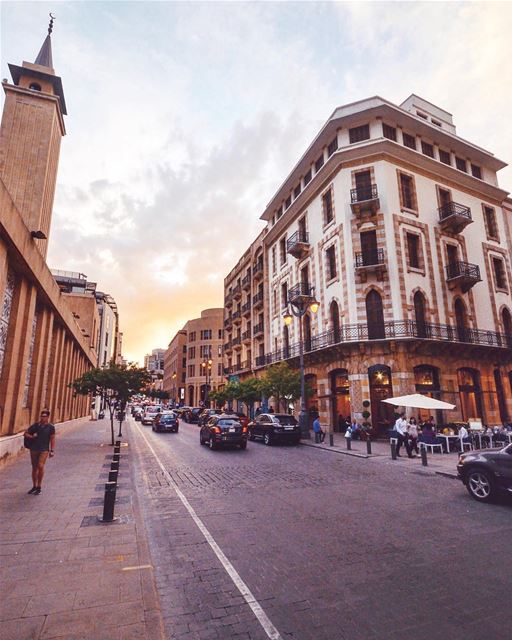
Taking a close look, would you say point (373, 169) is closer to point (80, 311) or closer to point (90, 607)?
point (90, 607)

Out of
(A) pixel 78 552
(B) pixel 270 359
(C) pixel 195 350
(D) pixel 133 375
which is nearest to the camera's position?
(A) pixel 78 552

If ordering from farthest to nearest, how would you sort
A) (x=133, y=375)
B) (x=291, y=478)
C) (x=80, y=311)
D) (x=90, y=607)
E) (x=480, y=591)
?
(x=80, y=311), (x=133, y=375), (x=291, y=478), (x=480, y=591), (x=90, y=607)

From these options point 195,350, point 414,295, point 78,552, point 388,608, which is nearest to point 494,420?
point 414,295

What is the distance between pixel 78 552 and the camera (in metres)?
5.08

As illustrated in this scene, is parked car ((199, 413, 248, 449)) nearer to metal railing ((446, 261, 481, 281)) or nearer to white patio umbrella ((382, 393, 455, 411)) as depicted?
white patio umbrella ((382, 393, 455, 411))

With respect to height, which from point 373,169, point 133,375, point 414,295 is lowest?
point 133,375

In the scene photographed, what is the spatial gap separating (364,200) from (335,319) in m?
8.50

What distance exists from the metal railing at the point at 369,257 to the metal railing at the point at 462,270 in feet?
18.2

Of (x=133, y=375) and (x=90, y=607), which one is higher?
(x=133, y=375)

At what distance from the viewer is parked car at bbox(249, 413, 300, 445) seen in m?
19.4

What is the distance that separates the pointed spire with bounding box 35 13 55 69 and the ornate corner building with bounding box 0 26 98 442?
0.28 ft

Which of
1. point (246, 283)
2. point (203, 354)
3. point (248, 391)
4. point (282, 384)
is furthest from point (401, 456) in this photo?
point (203, 354)

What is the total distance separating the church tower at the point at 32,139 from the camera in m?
28.1

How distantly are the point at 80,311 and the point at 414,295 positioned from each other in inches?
1605
